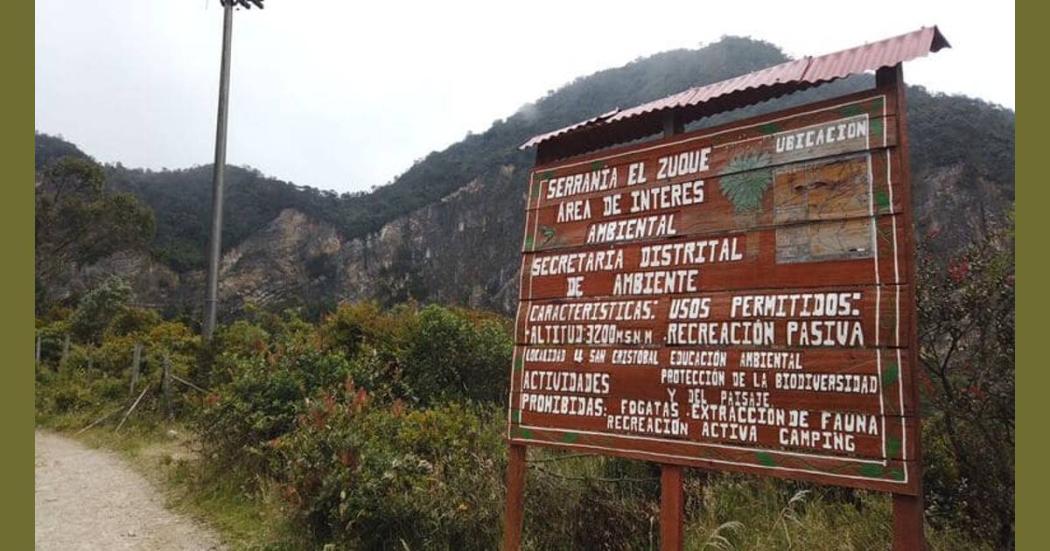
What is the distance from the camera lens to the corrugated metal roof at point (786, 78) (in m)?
3.03

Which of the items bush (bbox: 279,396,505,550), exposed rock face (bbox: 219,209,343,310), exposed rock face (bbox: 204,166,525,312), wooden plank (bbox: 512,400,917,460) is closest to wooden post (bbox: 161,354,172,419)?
bush (bbox: 279,396,505,550)

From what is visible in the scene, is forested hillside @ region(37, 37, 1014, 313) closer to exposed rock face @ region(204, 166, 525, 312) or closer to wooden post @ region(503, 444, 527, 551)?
exposed rock face @ region(204, 166, 525, 312)

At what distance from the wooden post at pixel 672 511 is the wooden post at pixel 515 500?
0.96 m

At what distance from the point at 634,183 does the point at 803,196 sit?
0.97m

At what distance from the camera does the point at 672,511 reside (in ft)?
11.2

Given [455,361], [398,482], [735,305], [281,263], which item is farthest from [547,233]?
[281,263]

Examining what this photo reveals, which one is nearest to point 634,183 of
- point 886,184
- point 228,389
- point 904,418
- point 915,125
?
point 886,184

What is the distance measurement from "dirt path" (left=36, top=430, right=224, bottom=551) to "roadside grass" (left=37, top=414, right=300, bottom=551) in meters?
0.16

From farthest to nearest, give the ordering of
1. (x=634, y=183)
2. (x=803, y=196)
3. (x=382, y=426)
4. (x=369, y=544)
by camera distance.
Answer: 1. (x=382, y=426)
2. (x=369, y=544)
3. (x=634, y=183)
4. (x=803, y=196)

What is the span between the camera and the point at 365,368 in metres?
8.55

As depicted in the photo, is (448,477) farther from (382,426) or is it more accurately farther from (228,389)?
(228,389)

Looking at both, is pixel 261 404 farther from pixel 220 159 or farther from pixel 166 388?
pixel 220 159

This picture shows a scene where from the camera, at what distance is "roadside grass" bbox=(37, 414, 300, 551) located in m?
5.58

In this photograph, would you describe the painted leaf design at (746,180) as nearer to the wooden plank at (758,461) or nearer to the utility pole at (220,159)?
the wooden plank at (758,461)
